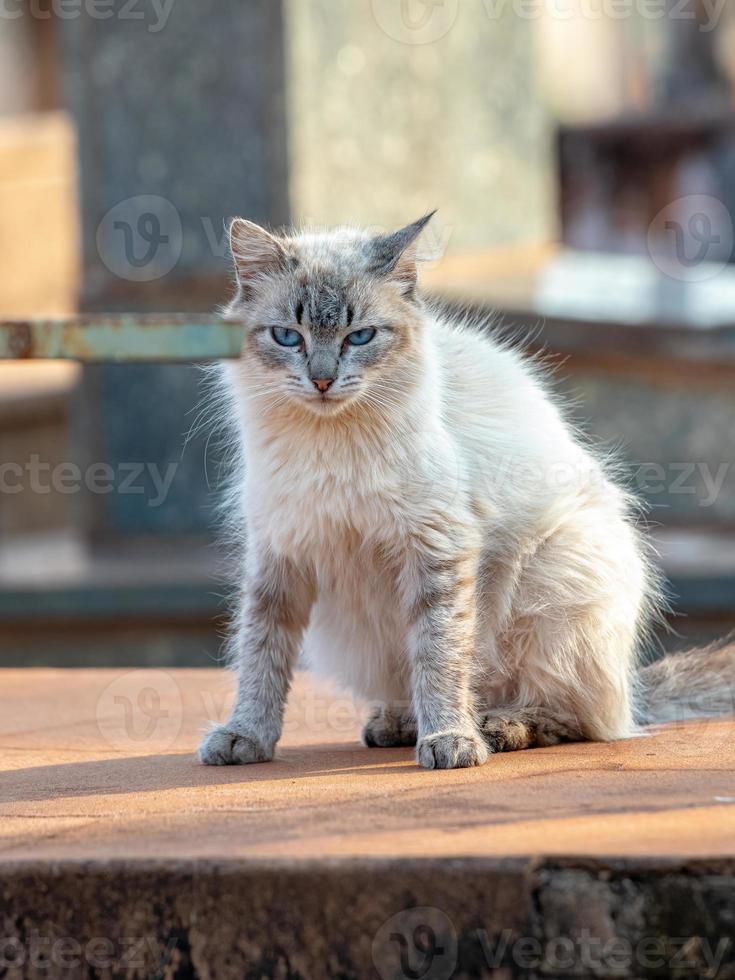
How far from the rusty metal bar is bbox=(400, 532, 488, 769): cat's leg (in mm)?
787

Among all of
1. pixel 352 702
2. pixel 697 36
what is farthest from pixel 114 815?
pixel 697 36

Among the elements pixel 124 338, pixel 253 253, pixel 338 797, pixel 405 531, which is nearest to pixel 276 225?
pixel 253 253

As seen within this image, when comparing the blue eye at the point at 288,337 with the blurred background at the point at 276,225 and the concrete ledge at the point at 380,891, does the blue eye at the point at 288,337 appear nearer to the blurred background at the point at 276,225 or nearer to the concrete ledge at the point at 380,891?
the concrete ledge at the point at 380,891

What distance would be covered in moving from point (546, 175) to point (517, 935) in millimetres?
6376

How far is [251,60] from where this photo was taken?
739cm

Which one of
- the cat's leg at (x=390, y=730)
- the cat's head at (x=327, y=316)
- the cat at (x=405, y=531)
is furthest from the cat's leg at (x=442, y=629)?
the cat's head at (x=327, y=316)

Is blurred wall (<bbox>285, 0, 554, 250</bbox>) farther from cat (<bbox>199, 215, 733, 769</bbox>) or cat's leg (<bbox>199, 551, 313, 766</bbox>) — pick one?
cat's leg (<bbox>199, 551, 313, 766</bbox>)

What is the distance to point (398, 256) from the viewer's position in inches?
140

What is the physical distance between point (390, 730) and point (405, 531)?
0.59m

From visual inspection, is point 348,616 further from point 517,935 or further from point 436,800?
point 517,935

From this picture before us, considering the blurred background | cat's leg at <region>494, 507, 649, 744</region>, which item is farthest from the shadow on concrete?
the blurred background

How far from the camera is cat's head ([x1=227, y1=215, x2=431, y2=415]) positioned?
3.41m

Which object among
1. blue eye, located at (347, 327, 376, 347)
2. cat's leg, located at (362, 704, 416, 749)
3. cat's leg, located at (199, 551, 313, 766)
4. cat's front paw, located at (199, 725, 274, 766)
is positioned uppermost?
blue eye, located at (347, 327, 376, 347)

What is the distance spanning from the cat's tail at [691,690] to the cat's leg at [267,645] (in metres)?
0.99
